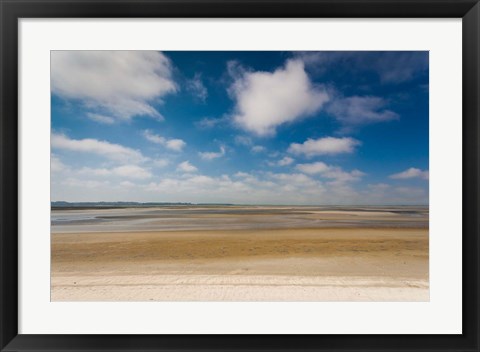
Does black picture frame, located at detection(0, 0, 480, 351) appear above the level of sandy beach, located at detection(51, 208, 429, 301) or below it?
above

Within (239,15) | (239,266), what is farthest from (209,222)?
(239,15)

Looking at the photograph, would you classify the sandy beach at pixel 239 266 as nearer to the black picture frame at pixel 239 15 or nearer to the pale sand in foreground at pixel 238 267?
the pale sand in foreground at pixel 238 267

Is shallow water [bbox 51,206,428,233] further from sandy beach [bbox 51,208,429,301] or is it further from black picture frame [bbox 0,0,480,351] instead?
black picture frame [bbox 0,0,480,351]

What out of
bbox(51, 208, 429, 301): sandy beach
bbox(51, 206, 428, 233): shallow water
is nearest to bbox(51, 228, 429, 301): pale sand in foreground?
bbox(51, 208, 429, 301): sandy beach

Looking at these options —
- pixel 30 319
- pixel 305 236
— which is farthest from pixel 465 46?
pixel 305 236

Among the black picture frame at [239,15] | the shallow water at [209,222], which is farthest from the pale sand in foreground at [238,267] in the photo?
the shallow water at [209,222]

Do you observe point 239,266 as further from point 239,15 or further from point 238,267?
point 239,15

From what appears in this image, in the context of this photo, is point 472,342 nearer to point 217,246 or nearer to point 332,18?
point 332,18

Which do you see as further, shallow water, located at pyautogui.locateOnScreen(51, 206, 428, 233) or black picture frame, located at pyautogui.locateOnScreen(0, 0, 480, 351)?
shallow water, located at pyautogui.locateOnScreen(51, 206, 428, 233)
